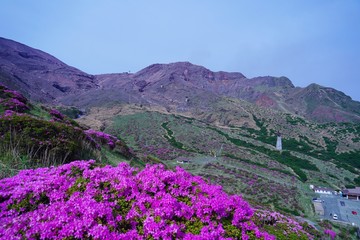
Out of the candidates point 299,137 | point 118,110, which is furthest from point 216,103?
point 118,110

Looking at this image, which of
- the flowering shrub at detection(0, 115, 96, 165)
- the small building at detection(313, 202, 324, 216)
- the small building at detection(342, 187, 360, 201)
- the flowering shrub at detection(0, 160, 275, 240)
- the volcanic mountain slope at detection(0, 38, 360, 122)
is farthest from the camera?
the volcanic mountain slope at detection(0, 38, 360, 122)

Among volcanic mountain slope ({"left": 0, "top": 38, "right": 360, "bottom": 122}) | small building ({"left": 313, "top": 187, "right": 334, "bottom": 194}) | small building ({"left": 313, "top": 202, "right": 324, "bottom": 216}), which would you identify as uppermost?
volcanic mountain slope ({"left": 0, "top": 38, "right": 360, "bottom": 122})

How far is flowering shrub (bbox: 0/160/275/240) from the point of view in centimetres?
315

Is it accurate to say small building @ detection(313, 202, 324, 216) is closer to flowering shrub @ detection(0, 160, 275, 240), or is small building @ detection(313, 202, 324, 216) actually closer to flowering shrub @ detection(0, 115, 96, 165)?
flowering shrub @ detection(0, 115, 96, 165)

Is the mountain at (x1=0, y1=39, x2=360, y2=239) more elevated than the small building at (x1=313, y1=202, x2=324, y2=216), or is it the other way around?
the mountain at (x1=0, y1=39, x2=360, y2=239)

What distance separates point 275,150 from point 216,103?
49139 mm

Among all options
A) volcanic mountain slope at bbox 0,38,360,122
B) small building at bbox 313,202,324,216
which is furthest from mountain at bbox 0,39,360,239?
small building at bbox 313,202,324,216

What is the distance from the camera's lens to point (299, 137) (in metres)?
93.6

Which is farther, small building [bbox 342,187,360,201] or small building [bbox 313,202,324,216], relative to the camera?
small building [bbox 342,187,360,201]

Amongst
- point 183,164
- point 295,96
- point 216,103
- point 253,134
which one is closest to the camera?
point 183,164

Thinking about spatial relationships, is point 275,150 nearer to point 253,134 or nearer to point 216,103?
point 253,134

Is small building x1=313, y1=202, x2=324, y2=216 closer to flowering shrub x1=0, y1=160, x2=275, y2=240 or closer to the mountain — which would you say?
the mountain

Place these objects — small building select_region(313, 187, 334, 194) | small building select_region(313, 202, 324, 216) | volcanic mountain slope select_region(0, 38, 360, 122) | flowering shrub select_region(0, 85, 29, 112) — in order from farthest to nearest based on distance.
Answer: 1. volcanic mountain slope select_region(0, 38, 360, 122)
2. small building select_region(313, 187, 334, 194)
3. small building select_region(313, 202, 324, 216)
4. flowering shrub select_region(0, 85, 29, 112)

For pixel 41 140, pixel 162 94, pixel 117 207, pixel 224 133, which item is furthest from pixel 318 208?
pixel 162 94
